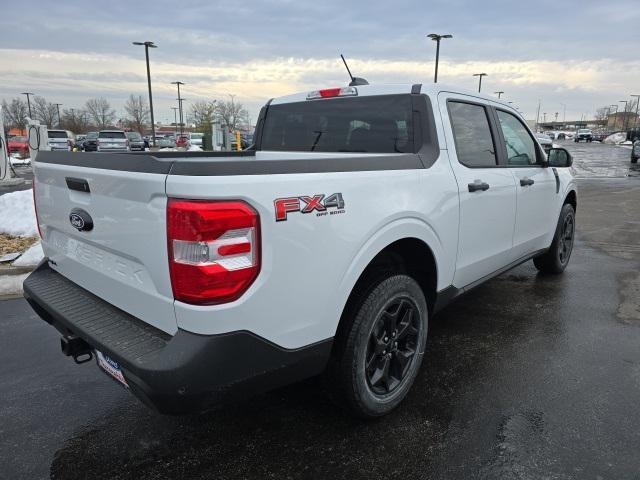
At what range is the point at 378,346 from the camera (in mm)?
2664

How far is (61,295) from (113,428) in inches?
32.1

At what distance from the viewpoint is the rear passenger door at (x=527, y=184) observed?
159 inches

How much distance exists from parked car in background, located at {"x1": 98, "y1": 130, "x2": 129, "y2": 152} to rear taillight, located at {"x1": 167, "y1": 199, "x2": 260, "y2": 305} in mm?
31263

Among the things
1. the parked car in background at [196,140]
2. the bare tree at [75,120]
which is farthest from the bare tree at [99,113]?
the parked car in background at [196,140]

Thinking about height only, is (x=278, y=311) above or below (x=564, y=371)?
above

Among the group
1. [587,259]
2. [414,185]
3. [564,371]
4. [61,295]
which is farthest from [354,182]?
[587,259]

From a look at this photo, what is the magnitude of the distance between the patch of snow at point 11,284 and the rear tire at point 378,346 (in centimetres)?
417

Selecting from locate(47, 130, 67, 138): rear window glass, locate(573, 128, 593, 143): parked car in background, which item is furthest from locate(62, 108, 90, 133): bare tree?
locate(573, 128, 593, 143): parked car in background

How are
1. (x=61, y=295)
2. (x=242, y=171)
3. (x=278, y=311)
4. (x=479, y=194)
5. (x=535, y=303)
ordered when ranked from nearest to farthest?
(x=242, y=171)
(x=278, y=311)
(x=61, y=295)
(x=479, y=194)
(x=535, y=303)

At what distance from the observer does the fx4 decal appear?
1940 millimetres

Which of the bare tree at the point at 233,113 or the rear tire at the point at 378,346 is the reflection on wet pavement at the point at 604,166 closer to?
the rear tire at the point at 378,346

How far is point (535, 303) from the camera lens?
4.75m

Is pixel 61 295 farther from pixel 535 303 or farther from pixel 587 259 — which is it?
pixel 587 259

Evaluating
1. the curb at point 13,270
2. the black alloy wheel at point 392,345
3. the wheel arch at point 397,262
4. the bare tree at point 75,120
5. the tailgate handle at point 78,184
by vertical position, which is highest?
the bare tree at point 75,120
